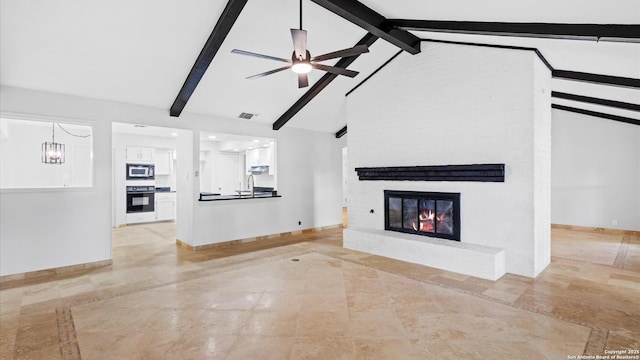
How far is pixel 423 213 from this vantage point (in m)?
5.09

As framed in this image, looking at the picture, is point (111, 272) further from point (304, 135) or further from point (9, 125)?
point (304, 135)

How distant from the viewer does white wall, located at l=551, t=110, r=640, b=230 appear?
655 centimetres

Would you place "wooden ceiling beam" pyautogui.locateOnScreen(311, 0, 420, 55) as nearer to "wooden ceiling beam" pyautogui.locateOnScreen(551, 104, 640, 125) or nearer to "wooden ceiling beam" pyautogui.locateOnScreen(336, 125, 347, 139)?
"wooden ceiling beam" pyautogui.locateOnScreen(336, 125, 347, 139)

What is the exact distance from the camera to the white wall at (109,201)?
425 centimetres

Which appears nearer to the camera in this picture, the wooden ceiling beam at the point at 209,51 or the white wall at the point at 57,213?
the wooden ceiling beam at the point at 209,51

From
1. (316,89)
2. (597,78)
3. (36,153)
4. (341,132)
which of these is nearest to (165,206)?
(36,153)

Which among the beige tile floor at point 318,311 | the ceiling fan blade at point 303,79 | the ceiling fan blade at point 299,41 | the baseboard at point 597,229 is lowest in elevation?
the beige tile floor at point 318,311

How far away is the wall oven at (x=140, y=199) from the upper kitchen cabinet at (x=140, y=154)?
772mm

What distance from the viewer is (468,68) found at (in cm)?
448

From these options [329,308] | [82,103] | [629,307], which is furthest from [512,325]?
[82,103]

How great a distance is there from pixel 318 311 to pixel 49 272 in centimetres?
400

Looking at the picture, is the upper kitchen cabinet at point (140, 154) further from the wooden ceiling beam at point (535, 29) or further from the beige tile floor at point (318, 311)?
the wooden ceiling beam at point (535, 29)

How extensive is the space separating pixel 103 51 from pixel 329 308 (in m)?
4.01

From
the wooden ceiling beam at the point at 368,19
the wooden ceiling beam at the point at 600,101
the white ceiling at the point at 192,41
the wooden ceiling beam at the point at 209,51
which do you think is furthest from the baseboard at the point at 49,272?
the wooden ceiling beam at the point at 600,101
